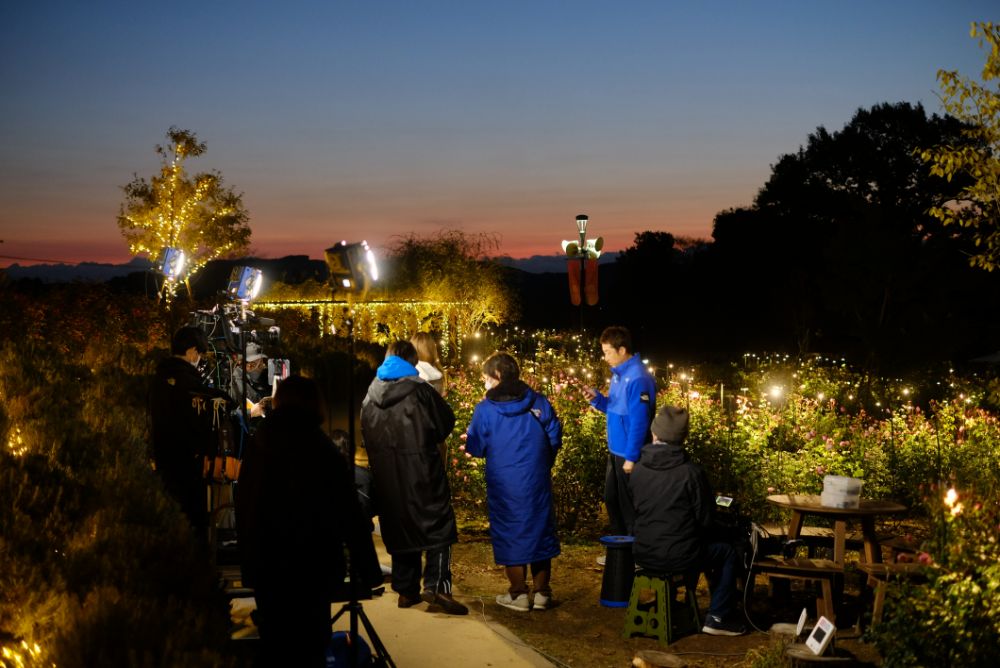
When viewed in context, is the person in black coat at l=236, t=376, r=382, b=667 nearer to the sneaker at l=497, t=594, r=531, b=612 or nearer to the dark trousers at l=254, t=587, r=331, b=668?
the dark trousers at l=254, t=587, r=331, b=668

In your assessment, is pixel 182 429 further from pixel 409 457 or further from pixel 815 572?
pixel 815 572

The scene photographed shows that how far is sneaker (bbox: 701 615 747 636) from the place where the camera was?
5.55 m

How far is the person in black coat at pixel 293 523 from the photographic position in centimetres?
366

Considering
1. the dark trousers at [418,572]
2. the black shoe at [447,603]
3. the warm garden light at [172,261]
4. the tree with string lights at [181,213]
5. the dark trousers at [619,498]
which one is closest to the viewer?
the black shoe at [447,603]

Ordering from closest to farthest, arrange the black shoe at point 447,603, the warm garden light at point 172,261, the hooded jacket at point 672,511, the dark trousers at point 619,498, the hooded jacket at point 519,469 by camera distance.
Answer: the hooded jacket at point 672,511 < the black shoe at point 447,603 < the hooded jacket at point 519,469 < the dark trousers at point 619,498 < the warm garden light at point 172,261

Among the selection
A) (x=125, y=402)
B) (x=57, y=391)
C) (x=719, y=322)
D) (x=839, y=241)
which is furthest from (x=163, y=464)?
(x=719, y=322)

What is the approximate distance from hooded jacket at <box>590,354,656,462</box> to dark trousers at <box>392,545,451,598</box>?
4.85 feet

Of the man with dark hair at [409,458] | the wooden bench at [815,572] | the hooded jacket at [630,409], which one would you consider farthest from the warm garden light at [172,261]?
the wooden bench at [815,572]

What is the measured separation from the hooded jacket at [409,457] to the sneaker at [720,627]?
162 cm

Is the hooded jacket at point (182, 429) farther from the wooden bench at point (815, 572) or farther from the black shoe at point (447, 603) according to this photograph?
the wooden bench at point (815, 572)

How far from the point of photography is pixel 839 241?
25.4m

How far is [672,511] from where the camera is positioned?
17.9 feet

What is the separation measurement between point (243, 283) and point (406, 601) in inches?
146

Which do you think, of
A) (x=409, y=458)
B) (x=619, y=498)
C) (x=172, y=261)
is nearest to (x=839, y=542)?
(x=619, y=498)
